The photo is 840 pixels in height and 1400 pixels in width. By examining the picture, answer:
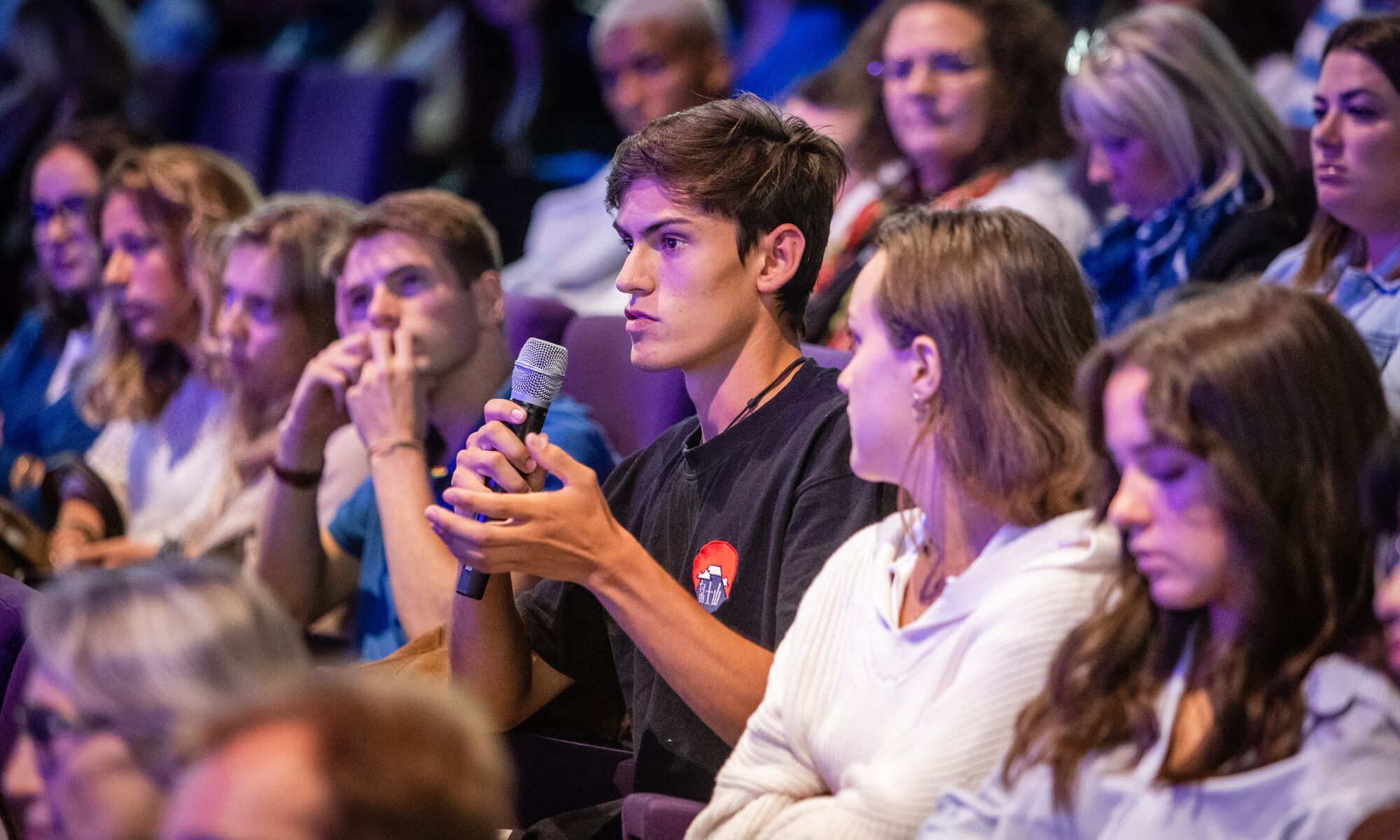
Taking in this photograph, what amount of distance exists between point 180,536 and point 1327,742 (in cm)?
249

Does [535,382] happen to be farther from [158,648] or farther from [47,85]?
[47,85]

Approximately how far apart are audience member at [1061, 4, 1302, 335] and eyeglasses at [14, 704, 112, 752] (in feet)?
6.72

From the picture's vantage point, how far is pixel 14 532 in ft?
9.46

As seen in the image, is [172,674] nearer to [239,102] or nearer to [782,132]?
[782,132]

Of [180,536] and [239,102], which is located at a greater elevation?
[239,102]

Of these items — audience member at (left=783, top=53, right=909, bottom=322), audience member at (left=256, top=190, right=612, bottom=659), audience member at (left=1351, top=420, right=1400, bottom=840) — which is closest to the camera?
audience member at (left=1351, top=420, right=1400, bottom=840)

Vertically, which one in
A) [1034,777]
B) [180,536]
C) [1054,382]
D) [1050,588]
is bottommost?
[180,536]

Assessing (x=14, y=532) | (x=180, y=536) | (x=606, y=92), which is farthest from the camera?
(x=606, y=92)

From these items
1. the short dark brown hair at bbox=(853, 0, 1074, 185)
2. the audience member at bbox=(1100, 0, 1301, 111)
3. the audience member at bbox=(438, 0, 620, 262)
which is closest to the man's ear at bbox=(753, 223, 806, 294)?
the short dark brown hair at bbox=(853, 0, 1074, 185)

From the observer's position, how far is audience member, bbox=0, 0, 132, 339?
4637 mm

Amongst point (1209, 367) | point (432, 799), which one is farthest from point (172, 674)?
point (1209, 367)

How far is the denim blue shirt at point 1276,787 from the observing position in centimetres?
116

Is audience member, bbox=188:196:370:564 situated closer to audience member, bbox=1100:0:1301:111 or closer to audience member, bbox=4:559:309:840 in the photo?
audience member, bbox=4:559:309:840

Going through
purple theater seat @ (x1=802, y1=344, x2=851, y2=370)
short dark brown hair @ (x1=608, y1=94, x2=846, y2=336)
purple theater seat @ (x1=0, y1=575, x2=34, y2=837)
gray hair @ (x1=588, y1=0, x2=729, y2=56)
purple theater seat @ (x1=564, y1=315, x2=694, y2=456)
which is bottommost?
purple theater seat @ (x1=0, y1=575, x2=34, y2=837)
